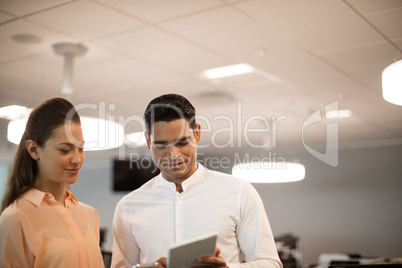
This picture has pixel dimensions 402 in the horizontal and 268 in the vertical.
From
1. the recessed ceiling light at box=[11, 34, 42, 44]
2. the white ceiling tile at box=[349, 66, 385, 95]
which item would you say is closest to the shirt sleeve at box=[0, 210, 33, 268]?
the recessed ceiling light at box=[11, 34, 42, 44]

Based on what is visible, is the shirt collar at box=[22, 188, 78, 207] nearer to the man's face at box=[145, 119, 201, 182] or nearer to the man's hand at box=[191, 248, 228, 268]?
the man's face at box=[145, 119, 201, 182]

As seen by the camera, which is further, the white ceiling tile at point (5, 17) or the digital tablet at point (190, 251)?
the white ceiling tile at point (5, 17)

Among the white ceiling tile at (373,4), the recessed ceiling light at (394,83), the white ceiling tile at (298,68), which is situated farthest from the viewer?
the white ceiling tile at (298,68)

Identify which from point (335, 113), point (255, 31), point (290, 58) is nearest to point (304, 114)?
point (335, 113)

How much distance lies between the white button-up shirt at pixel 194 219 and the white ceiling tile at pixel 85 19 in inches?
58.2

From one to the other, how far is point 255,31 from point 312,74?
43.3 inches

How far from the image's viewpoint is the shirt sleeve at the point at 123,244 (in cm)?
169

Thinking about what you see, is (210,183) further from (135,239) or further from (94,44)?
(94,44)

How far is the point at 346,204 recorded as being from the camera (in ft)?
25.2

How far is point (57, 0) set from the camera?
2688 millimetres

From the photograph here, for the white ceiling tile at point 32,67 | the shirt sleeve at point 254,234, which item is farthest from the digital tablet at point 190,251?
the white ceiling tile at point 32,67

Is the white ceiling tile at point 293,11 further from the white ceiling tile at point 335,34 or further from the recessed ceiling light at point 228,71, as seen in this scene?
the recessed ceiling light at point 228,71

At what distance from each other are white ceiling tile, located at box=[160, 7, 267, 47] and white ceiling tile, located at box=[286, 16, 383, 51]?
29 cm

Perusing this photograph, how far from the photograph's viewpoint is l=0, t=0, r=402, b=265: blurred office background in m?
2.79
